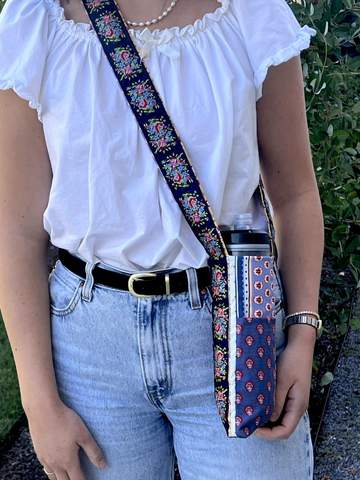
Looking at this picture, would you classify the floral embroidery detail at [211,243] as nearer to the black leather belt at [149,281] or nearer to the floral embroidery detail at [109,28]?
the black leather belt at [149,281]

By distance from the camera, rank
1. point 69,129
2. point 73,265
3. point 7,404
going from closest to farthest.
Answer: point 69,129
point 73,265
point 7,404

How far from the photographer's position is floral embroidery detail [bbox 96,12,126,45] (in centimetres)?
111

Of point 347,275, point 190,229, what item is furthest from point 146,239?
point 347,275

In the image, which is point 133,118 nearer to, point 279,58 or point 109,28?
point 109,28

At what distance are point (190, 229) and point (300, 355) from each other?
0.36 meters

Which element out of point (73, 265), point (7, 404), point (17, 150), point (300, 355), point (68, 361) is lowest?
point (7, 404)

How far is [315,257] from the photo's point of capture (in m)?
1.27

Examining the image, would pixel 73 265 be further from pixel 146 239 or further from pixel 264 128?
pixel 264 128

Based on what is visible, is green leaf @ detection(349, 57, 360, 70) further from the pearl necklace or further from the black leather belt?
the black leather belt

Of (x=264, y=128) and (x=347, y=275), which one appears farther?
(x=347, y=275)

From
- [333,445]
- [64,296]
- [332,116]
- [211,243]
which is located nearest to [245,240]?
[211,243]

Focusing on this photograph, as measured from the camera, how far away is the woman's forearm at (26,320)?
1.14 metres

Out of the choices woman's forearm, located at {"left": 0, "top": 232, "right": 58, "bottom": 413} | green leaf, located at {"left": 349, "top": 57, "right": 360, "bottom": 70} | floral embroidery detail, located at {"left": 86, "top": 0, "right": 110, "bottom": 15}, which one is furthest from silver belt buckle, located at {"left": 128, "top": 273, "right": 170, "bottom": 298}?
green leaf, located at {"left": 349, "top": 57, "right": 360, "bottom": 70}

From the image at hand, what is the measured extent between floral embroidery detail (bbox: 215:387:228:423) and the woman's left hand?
0.33 ft
